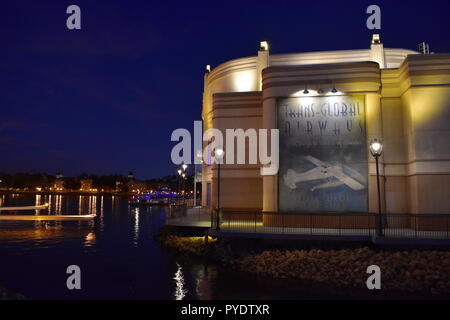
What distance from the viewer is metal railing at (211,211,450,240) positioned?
63.9 ft

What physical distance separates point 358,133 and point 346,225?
5.61 meters

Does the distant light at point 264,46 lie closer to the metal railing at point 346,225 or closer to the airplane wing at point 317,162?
the airplane wing at point 317,162

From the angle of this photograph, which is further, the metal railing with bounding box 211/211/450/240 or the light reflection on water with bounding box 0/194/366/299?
the metal railing with bounding box 211/211/450/240

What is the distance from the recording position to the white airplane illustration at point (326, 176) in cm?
2228

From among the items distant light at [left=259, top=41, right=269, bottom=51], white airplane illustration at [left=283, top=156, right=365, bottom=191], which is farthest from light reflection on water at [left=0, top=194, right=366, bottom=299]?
distant light at [left=259, top=41, right=269, bottom=51]

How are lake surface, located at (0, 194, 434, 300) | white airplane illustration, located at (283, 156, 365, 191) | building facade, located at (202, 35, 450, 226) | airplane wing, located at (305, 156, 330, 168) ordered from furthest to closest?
1. airplane wing, located at (305, 156, 330, 168)
2. white airplane illustration, located at (283, 156, 365, 191)
3. building facade, located at (202, 35, 450, 226)
4. lake surface, located at (0, 194, 434, 300)

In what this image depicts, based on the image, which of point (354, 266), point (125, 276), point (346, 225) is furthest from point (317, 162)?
point (125, 276)

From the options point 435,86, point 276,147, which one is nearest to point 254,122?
point 276,147

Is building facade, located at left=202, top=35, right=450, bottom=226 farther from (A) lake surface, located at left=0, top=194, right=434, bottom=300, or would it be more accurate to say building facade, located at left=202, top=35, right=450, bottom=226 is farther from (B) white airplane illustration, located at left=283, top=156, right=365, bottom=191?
(A) lake surface, located at left=0, top=194, right=434, bottom=300

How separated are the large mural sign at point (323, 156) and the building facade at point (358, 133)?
0.06 meters

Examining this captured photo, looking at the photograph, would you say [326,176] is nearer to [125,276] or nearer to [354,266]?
[354,266]

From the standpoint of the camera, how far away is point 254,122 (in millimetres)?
28578

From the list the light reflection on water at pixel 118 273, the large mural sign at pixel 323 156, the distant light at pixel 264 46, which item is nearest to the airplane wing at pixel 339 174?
the large mural sign at pixel 323 156

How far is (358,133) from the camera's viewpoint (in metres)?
22.7
